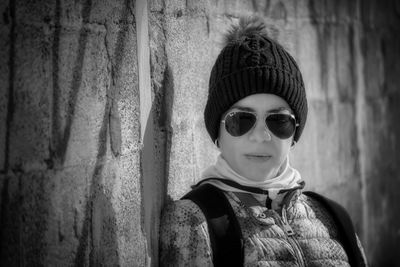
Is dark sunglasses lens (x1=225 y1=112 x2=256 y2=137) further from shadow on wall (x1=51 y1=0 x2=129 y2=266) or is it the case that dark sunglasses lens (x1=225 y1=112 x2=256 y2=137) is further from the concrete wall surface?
shadow on wall (x1=51 y1=0 x2=129 y2=266)

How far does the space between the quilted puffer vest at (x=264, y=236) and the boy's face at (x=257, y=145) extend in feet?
0.46

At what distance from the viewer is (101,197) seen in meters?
1.92

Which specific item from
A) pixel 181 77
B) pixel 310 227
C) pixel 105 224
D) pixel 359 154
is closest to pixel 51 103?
pixel 105 224

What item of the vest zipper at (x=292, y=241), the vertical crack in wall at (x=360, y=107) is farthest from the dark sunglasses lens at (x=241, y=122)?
the vertical crack in wall at (x=360, y=107)

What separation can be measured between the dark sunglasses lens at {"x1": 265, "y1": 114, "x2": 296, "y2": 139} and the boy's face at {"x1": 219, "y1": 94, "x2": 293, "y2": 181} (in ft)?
0.06

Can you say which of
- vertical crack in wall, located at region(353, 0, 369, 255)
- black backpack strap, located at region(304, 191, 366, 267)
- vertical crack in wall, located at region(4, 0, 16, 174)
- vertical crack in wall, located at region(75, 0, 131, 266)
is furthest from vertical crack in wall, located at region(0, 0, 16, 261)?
vertical crack in wall, located at region(353, 0, 369, 255)

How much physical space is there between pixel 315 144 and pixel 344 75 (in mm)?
819

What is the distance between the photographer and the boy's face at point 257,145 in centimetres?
227

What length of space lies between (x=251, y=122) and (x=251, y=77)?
7.7 inches

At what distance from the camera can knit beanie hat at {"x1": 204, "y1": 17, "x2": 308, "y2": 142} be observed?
7.39ft

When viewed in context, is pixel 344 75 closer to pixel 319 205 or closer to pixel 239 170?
pixel 319 205

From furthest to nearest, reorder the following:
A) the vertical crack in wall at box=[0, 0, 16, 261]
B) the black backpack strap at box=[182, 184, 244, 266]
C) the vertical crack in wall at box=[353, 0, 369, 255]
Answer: the vertical crack in wall at box=[353, 0, 369, 255]
the black backpack strap at box=[182, 184, 244, 266]
the vertical crack in wall at box=[0, 0, 16, 261]

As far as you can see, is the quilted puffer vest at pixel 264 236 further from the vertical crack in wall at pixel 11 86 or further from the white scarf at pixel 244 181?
the vertical crack in wall at pixel 11 86

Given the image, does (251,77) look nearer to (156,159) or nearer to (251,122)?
(251,122)
